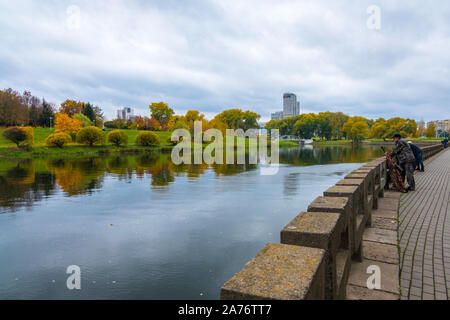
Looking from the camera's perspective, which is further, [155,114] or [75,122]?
[155,114]

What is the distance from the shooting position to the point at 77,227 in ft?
28.9

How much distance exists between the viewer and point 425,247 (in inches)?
214

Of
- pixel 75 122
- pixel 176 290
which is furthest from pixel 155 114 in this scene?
pixel 176 290

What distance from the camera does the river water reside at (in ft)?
17.7

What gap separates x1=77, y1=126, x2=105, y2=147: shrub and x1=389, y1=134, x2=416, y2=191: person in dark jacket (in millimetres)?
53575

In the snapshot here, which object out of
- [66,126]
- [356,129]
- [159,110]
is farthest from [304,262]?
[159,110]

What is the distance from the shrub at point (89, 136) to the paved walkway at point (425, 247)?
5464 centimetres

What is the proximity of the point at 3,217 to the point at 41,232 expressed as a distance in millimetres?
2895

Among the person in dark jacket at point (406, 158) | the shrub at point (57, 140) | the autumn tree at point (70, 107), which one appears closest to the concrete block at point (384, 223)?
the person in dark jacket at point (406, 158)

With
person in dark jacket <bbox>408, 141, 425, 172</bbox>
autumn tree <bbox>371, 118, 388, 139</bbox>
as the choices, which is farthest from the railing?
autumn tree <bbox>371, 118, 388, 139</bbox>

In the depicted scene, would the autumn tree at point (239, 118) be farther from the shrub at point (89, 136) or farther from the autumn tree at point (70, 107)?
the shrub at point (89, 136)

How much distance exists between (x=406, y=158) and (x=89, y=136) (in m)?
54.3
